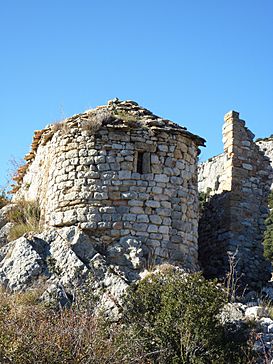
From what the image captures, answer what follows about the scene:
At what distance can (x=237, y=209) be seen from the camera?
14289 millimetres

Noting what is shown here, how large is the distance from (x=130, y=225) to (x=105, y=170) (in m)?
1.14

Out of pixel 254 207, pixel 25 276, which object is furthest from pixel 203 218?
pixel 25 276

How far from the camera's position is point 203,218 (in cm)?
1534

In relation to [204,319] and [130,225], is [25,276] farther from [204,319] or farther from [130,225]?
[204,319]

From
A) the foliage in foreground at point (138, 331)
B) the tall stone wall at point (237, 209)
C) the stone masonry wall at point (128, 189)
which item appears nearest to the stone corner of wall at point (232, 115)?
the tall stone wall at point (237, 209)

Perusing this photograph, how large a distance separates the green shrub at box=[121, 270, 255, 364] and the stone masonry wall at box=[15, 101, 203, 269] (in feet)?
6.86

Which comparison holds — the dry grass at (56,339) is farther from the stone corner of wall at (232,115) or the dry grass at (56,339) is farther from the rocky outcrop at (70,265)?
the stone corner of wall at (232,115)

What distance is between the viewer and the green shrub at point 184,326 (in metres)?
8.28

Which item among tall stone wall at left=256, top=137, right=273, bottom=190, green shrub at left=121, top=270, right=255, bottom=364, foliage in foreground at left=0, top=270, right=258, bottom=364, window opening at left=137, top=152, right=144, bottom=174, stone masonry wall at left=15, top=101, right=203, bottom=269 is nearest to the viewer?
foliage in foreground at left=0, top=270, right=258, bottom=364

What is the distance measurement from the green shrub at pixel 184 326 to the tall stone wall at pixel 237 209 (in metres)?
4.70

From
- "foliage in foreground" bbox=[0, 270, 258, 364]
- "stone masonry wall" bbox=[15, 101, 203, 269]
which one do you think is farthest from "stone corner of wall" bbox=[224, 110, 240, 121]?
"foliage in foreground" bbox=[0, 270, 258, 364]

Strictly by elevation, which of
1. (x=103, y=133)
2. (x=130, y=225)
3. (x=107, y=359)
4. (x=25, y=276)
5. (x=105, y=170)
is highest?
(x=103, y=133)

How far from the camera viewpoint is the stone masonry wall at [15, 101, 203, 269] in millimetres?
11227

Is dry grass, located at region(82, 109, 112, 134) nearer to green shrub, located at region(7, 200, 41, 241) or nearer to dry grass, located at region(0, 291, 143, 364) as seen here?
green shrub, located at region(7, 200, 41, 241)
